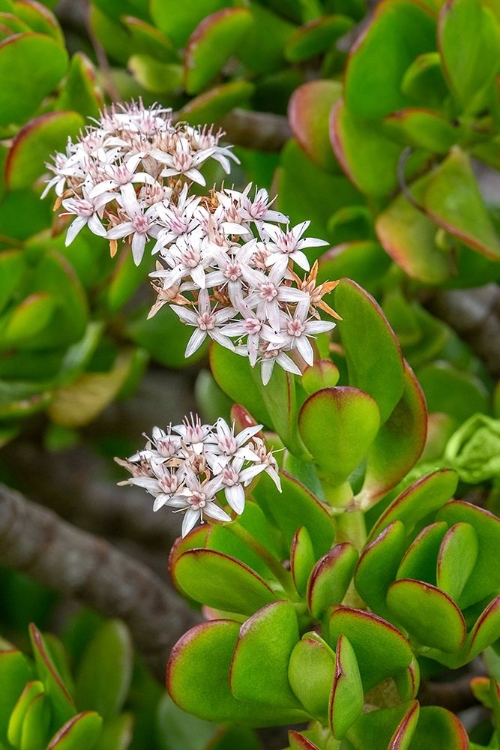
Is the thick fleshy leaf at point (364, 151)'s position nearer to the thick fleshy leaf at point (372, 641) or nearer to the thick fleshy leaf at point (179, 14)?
the thick fleshy leaf at point (179, 14)

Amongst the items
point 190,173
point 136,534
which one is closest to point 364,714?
point 190,173

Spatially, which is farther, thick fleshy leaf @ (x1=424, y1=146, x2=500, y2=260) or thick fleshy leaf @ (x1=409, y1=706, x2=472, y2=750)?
thick fleshy leaf @ (x1=424, y1=146, x2=500, y2=260)

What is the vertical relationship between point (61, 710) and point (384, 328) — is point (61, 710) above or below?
below

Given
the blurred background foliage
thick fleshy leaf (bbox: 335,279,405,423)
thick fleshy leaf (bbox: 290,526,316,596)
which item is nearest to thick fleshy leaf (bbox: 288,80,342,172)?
the blurred background foliage

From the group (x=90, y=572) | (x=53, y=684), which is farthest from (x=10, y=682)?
(x=90, y=572)

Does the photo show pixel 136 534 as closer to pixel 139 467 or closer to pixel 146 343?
pixel 146 343

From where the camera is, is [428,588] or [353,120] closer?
[428,588]

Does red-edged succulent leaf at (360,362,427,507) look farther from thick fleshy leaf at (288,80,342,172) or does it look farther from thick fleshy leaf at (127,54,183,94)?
thick fleshy leaf at (127,54,183,94)

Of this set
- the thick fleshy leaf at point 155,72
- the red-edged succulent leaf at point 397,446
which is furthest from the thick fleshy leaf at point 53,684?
the thick fleshy leaf at point 155,72
